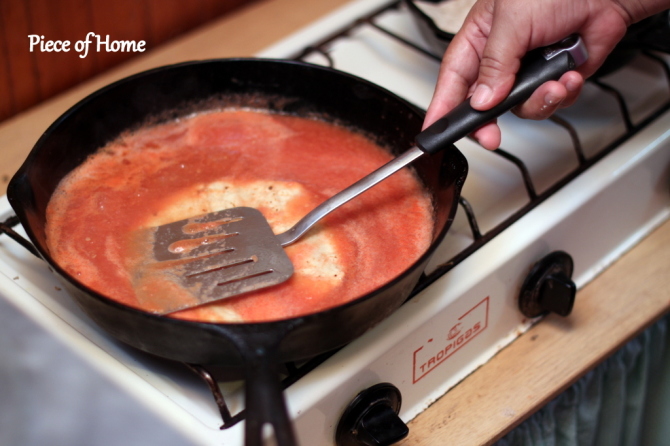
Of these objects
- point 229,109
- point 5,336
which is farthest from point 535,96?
point 5,336

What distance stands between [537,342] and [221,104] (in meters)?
0.53

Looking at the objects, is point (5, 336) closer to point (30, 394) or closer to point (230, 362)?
point (30, 394)

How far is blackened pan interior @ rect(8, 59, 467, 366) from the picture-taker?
0.59 metres

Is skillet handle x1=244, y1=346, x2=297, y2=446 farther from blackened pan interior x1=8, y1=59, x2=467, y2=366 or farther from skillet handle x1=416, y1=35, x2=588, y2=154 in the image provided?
skillet handle x1=416, y1=35, x2=588, y2=154

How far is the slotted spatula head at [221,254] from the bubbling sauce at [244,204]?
0.01 m

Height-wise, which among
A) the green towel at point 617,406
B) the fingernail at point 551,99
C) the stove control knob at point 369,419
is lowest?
the green towel at point 617,406

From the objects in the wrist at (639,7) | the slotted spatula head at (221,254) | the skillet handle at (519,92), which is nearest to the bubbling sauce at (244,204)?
the slotted spatula head at (221,254)

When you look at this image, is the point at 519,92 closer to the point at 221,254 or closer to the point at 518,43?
the point at 518,43

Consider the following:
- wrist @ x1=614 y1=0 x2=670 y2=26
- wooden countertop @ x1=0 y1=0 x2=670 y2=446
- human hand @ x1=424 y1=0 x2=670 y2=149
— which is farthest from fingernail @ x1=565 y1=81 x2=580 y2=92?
wooden countertop @ x1=0 y1=0 x2=670 y2=446

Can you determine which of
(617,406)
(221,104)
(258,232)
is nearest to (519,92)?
(258,232)

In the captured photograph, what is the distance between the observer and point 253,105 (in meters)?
0.99

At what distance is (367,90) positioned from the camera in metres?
0.90

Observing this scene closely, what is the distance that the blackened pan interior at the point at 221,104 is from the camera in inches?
23.1

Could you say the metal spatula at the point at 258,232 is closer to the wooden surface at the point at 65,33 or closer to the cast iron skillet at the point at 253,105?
the cast iron skillet at the point at 253,105
